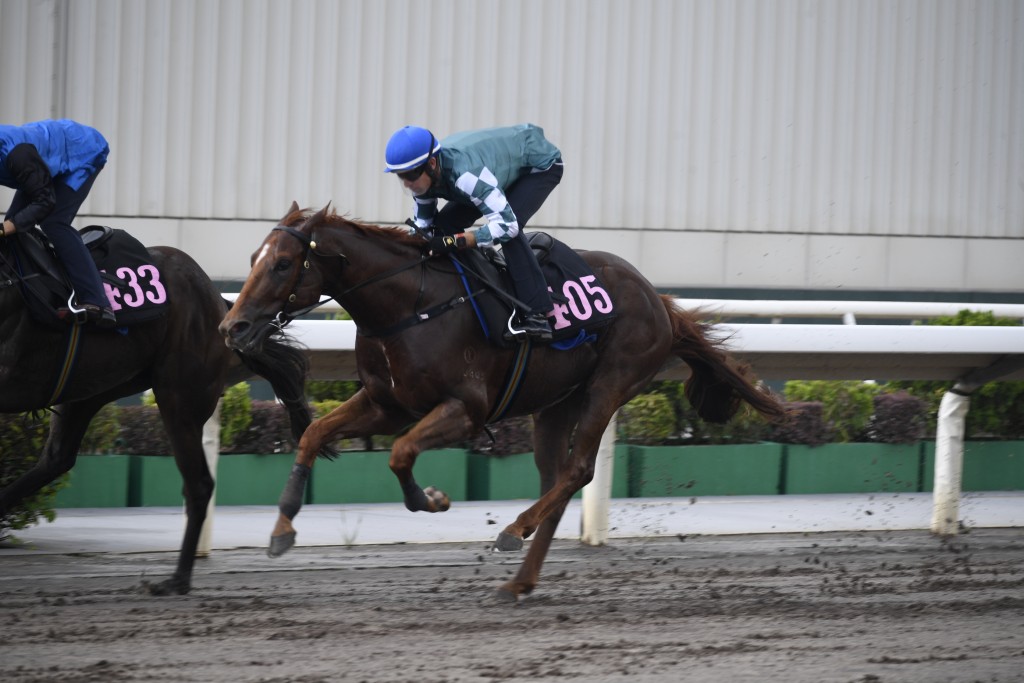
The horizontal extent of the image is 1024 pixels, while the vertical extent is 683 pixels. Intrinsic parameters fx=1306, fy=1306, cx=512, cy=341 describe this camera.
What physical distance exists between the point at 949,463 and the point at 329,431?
13.2 feet

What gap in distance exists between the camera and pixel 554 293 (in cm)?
563

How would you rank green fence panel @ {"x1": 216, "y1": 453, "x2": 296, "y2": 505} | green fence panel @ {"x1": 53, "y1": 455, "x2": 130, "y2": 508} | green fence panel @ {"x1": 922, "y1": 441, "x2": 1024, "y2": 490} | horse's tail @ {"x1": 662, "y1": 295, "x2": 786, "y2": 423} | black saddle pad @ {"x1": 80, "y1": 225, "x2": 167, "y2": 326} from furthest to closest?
green fence panel @ {"x1": 922, "y1": 441, "x2": 1024, "y2": 490} → green fence panel @ {"x1": 216, "y1": 453, "x2": 296, "y2": 505} → green fence panel @ {"x1": 53, "y1": 455, "x2": 130, "y2": 508} → horse's tail @ {"x1": 662, "y1": 295, "x2": 786, "y2": 423} → black saddle pad @ {"x1": 80, "y1": 225, "x2": 167, "y2": 326}

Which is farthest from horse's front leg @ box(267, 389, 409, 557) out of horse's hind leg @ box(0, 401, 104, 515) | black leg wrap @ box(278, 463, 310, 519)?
horse's hind leg @ box(0, 401, 104, 515)

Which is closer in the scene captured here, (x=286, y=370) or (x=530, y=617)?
(x=530, y=617)

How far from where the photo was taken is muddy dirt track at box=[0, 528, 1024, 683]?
4039mm

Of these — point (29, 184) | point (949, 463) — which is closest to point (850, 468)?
point (949, 463)

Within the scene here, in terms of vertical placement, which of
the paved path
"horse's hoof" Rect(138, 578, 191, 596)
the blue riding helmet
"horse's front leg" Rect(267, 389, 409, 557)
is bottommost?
the paved path

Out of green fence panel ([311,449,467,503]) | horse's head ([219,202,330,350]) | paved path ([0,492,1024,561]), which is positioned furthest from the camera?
green fence panel ([311,449,467,503])

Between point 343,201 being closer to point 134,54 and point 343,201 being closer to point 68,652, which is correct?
point 134,54

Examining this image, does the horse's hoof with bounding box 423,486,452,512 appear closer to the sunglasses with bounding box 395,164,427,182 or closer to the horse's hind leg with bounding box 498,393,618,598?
the horse's hind leg with bounding box 498,393,618,598

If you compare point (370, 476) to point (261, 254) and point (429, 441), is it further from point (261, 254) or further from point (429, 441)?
point (261, 254)

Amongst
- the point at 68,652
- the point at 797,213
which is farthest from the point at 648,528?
the point at 797,213

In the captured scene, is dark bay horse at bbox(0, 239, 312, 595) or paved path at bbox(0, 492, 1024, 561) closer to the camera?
dark bay horse at bbox(0, 239, 312, 595)

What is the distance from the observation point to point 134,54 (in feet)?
37.7
